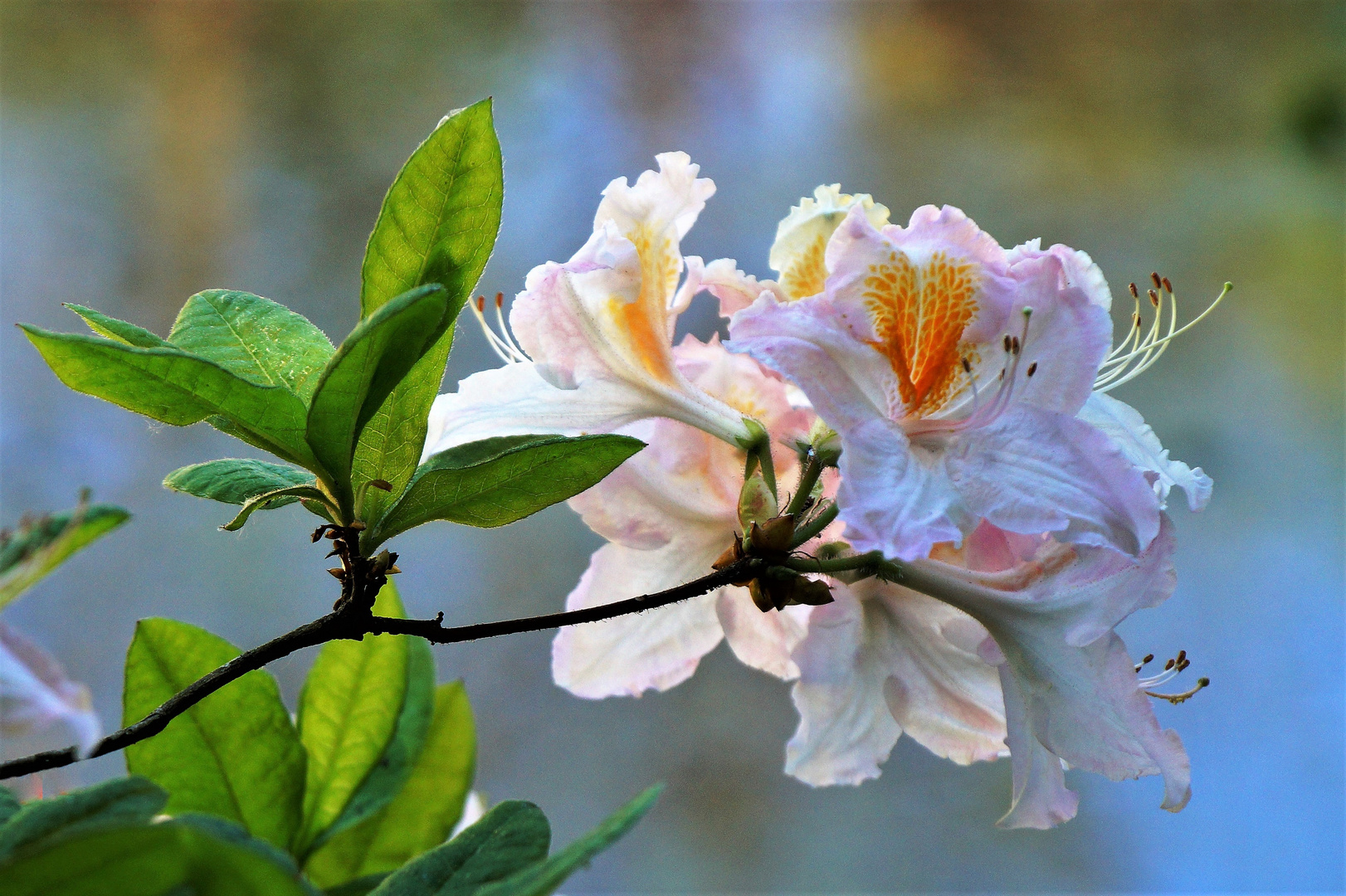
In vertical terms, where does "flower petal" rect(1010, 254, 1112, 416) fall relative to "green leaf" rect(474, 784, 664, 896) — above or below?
above

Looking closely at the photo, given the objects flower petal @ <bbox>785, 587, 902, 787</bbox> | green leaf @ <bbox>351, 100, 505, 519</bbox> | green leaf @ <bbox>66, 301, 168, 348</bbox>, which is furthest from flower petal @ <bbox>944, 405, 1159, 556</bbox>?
green leaf @ <bbox>66, 301, 168, 348</bbox>

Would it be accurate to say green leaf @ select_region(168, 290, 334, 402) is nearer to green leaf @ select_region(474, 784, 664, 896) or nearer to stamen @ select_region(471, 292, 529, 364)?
stamen @ select_region(471, 292, 529, 364)

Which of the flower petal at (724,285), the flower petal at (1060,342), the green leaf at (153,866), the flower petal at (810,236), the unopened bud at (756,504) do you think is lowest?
the green leaf at (153,866)

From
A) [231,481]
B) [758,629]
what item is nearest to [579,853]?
[231,481]

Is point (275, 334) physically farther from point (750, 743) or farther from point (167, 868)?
point (750, 743)

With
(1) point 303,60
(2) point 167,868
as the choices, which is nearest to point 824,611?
(2) point 167,868

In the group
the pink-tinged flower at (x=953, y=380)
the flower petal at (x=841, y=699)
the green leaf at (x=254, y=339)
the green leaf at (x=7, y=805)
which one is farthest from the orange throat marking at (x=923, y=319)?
the green leaf at (x=7, y=805)

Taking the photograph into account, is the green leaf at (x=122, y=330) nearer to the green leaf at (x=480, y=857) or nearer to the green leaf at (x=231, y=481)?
the green leaf at (x=231, y=481)

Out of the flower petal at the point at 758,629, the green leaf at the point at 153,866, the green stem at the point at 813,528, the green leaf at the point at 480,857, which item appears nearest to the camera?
the green leaf at the point at 153,866
